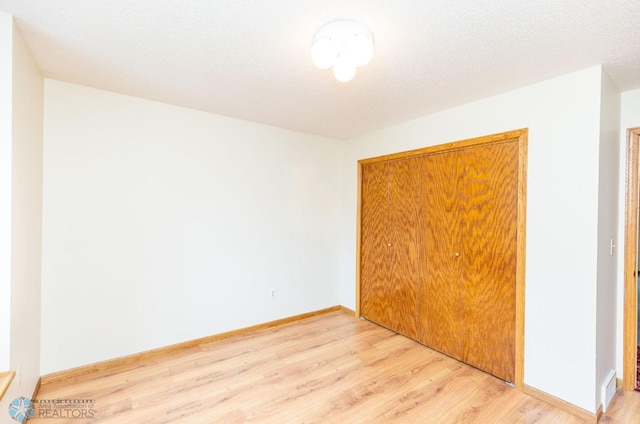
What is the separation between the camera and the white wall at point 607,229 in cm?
188

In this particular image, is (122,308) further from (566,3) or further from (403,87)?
(566,3)

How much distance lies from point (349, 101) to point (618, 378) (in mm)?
3044

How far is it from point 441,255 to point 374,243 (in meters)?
0.89

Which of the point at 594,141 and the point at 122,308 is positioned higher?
the point at 594,141

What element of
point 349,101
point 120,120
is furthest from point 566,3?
point 120,120

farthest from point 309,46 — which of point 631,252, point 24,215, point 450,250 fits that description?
point 631,252

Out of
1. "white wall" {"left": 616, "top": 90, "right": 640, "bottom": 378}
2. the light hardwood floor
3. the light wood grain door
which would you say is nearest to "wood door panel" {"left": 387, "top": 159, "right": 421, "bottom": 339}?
the light wood grain door

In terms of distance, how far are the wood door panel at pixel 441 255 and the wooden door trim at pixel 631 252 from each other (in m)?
1.14

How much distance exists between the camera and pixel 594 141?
1850 millimetres

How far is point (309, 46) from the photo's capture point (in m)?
1.68

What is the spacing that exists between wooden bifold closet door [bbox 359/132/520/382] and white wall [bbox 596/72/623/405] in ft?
1.56

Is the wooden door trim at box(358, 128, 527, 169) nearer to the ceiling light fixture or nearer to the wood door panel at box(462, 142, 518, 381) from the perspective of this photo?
the wood door panel at box(462, 142, 518, 381)

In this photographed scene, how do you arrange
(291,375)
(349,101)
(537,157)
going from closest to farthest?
(537,157)
(291,375)
(349,101)

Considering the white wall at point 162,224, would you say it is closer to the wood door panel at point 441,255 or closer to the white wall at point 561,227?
the wood door panel at point 441,255
